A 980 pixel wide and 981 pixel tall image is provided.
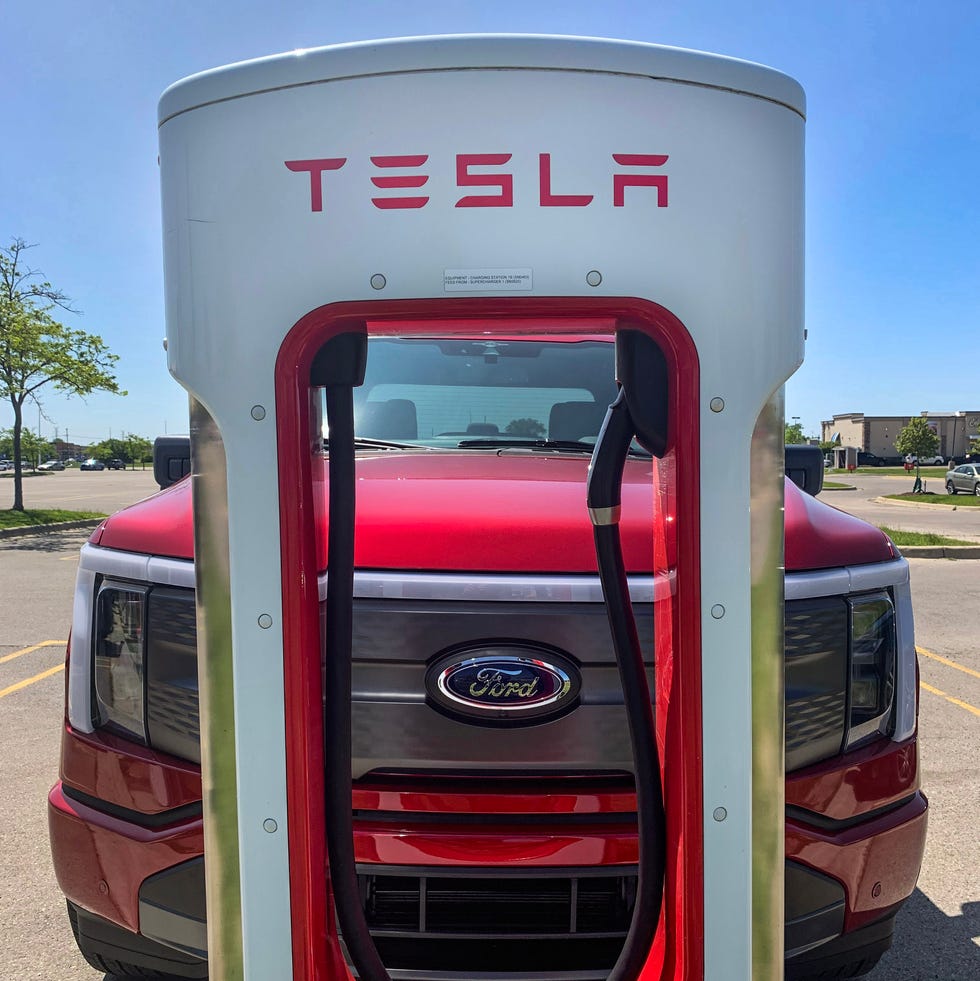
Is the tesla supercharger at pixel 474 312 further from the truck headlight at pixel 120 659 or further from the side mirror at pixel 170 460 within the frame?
the side mirror at pixel 170 460

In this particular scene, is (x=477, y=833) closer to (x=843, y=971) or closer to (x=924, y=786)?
(x=843, y=971)

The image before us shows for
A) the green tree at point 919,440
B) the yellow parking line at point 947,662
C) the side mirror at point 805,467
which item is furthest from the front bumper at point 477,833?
the green tree at point 919,440

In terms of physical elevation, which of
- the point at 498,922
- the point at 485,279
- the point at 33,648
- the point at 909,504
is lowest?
the point at 909,504

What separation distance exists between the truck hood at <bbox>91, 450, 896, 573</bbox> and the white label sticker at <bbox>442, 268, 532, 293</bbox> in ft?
1.92

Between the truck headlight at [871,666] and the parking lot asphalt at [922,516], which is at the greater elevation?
the truck headlight at [871,666]

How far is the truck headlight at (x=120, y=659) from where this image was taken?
1.82 metres

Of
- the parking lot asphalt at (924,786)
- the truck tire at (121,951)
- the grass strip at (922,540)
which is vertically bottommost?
the grass strip at (922,540)

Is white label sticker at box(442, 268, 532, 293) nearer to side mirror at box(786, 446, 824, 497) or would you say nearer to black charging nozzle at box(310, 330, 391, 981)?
black charging nozzle at box(310, 330, 391, 981)

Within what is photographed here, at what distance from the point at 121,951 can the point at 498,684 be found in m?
1.06

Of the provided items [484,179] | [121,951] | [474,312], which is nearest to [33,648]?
[121,951]

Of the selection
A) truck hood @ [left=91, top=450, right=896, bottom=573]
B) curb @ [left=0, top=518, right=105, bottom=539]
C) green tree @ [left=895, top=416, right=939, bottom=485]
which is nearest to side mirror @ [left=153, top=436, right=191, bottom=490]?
truck hood @ [left=91, top=450, right=896, bottom=573]

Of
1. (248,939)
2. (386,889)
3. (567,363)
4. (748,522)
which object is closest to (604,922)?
(386,889)

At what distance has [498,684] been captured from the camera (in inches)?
64.6

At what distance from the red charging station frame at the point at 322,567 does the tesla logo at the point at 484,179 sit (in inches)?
5.5
